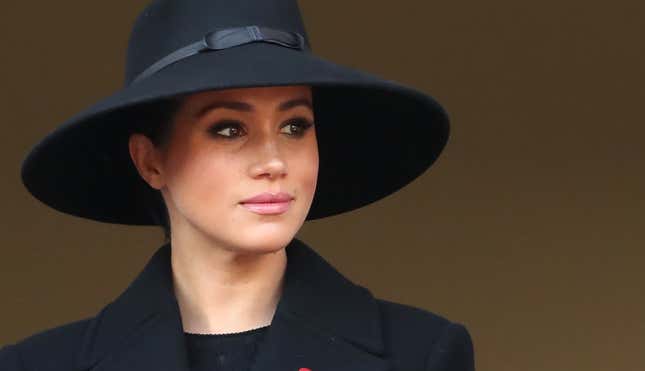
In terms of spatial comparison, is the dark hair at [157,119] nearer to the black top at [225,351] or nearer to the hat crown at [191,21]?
the hat crown at [191,21]

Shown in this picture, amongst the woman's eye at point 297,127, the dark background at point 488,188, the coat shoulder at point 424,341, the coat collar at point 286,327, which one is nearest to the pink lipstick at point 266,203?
the woman's eye at point 297,127

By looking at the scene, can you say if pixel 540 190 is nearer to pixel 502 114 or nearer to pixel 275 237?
pixel 502 114

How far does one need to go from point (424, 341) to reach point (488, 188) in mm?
Result: 1792

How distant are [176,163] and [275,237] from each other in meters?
0.19

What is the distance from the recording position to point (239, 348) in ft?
9.52

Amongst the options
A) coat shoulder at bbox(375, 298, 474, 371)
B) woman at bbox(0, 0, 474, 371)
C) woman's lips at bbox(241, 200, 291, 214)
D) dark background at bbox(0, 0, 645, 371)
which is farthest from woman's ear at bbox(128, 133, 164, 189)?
dark background at bbox(0, 0, 645, 371)

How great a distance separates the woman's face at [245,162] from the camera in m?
2.76

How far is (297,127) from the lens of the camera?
2.84 meters

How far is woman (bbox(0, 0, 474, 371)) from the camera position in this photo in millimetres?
2768

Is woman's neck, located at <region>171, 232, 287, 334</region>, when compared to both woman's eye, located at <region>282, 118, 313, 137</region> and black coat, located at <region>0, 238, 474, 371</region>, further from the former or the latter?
woman's eye, located at <region>282, 118, 313, 137</region>

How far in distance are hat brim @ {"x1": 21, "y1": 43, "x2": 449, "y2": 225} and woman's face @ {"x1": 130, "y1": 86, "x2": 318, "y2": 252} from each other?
0.06 m

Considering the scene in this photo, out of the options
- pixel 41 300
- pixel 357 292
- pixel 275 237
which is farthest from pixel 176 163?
pixel 41 300

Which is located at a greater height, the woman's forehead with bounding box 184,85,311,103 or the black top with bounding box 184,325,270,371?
the woman's forehead with bounding box 184,85,311,103

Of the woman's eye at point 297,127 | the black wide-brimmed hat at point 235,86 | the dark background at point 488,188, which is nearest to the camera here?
the black wide-brimmed hat at point 235,86
